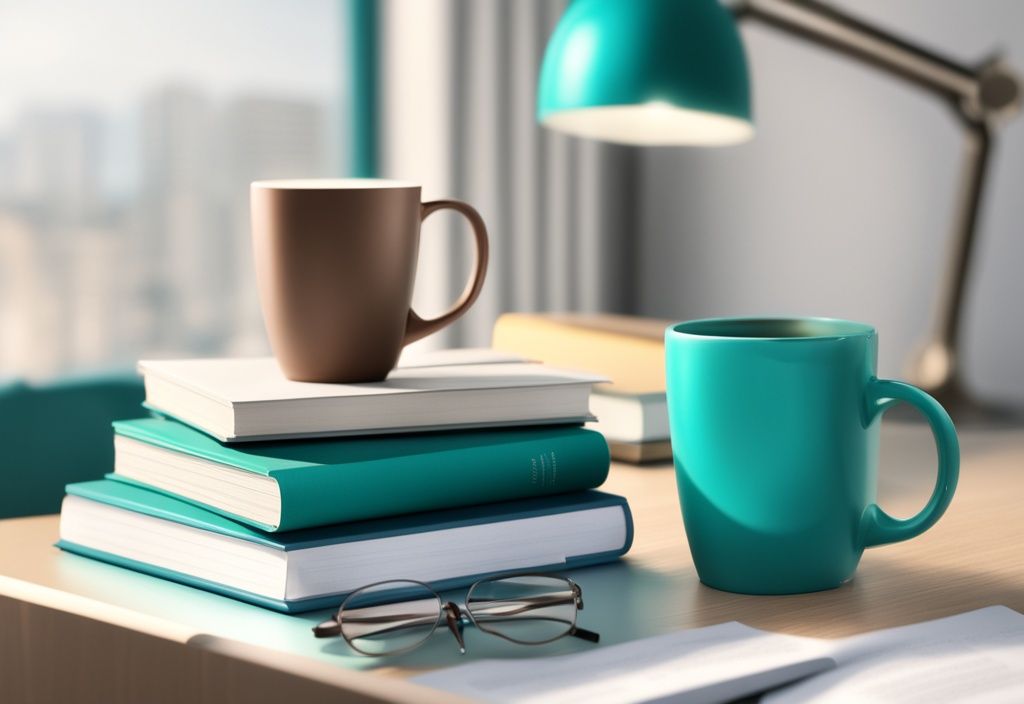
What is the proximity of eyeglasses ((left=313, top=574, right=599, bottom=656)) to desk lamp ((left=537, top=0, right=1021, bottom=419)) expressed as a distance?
56cm

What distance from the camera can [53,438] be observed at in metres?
1.47

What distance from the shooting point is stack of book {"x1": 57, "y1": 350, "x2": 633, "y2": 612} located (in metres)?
0.58

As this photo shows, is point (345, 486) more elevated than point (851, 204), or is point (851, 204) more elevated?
point (851, 204)

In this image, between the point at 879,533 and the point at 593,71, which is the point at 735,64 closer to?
the point at 593,71

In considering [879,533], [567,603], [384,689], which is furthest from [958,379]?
[384,689]

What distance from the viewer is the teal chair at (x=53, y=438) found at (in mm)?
1420

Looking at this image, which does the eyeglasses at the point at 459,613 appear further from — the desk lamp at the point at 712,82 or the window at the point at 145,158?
the window at the point at 145,158

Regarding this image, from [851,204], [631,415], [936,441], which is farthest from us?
[851,204]

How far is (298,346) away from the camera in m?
0.67

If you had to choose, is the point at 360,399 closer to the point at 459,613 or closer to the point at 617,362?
the point at 459,613

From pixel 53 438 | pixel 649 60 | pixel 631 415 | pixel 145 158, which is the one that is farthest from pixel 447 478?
pixel 145 158

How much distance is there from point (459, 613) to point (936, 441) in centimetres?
25

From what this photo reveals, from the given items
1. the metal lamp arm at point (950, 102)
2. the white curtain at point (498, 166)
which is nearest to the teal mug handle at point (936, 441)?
the metal lamp arm at point (950, 102)

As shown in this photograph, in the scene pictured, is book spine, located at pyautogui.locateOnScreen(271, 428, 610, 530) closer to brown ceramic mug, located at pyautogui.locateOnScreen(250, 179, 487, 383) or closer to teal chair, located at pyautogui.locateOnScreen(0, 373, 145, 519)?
brown ceramic mug, located at pyautogui.locateOnScreen(250, 179, 487, 383)
